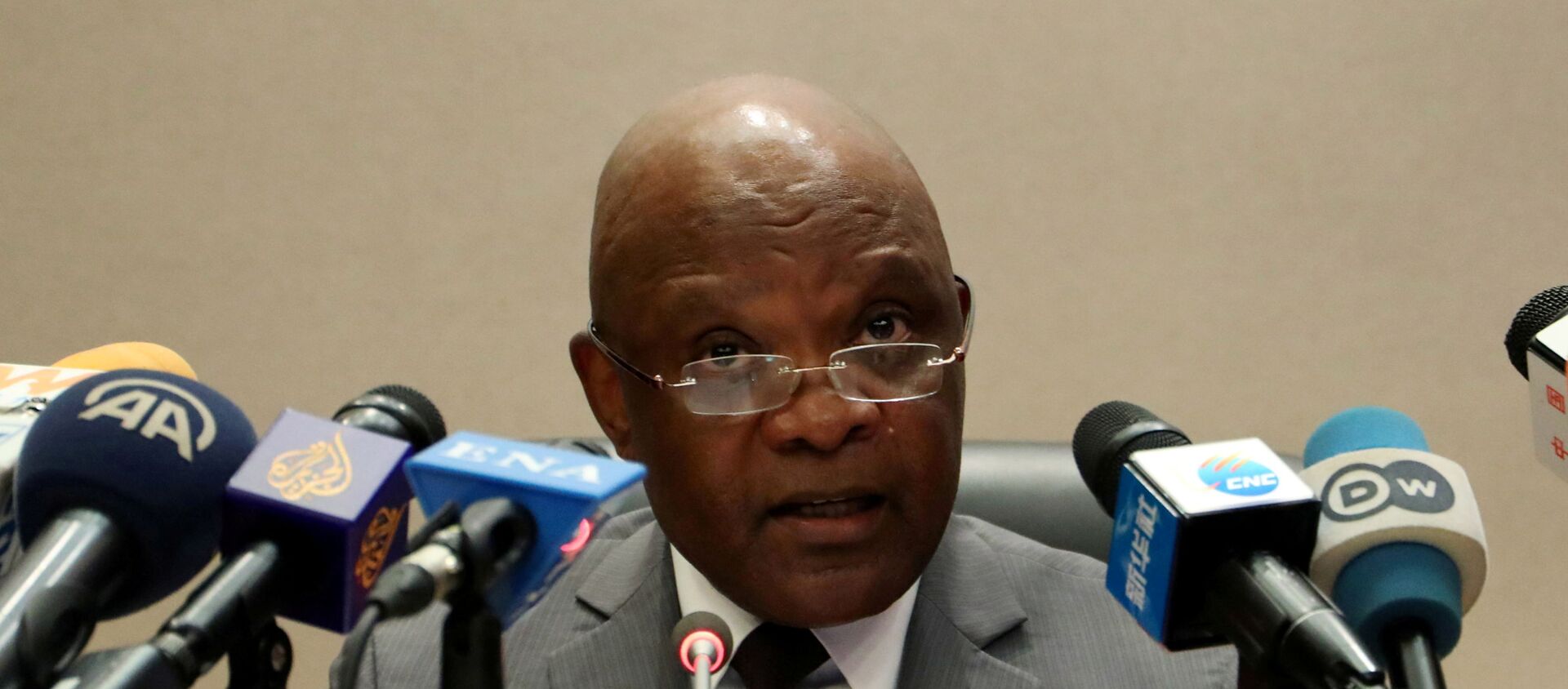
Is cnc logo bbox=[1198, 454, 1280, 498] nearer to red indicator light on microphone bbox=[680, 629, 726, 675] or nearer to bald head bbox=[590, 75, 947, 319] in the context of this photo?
red indicator light on microphone bbox=[680, 629, 726, 675]

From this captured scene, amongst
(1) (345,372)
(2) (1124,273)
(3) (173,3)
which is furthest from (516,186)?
(2) (1124,273)

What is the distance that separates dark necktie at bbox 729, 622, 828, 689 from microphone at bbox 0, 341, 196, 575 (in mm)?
653

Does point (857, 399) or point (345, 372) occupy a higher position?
point (857, 399)

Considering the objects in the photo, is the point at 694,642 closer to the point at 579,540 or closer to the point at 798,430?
the point at 579,540

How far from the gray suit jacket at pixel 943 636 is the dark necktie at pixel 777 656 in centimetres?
10

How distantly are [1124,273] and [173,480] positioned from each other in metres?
2.32

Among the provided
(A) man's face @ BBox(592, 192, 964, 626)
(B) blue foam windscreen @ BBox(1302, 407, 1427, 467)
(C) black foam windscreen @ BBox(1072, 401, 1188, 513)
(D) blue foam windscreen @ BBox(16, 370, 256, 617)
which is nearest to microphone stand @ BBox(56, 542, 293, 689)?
(D) blue foam windscreen @ BBox(16, 370, 256, 617)

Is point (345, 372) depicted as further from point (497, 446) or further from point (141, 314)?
point (497, 446)

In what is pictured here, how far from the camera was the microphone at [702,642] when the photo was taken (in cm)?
105

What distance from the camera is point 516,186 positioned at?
3.00 meters

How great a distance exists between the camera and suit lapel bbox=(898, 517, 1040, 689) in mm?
1551

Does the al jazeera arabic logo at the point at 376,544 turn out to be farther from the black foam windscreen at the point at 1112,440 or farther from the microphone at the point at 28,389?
the black foam windscreen at the point at 1112,440

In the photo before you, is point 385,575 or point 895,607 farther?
point 895,607

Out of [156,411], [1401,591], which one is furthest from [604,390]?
[1401,591]
